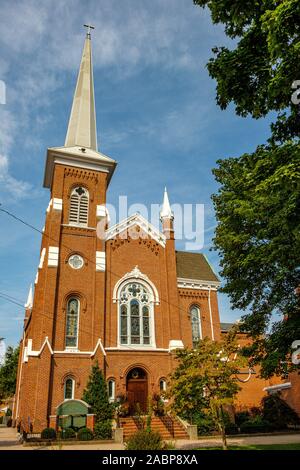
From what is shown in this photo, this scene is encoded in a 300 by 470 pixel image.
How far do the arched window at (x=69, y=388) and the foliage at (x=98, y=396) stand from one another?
94cm

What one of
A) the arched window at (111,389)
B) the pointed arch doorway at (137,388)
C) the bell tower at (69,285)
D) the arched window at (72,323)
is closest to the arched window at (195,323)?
the pointed arch doorway at (137,388)

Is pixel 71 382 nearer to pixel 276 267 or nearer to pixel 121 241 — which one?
pixel 121 241

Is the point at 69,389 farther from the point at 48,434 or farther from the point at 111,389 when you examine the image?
the point at 48,434

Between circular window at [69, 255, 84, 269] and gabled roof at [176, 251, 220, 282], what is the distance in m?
7.40

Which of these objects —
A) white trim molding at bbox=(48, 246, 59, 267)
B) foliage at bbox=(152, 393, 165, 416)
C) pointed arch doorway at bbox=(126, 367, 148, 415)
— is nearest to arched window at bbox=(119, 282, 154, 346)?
pointed arch doorway at bbox=(126, 367, 148, 415)

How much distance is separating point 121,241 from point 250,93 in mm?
17318

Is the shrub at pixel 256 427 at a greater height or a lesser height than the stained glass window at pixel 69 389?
lesser

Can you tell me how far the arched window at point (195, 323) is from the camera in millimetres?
26627

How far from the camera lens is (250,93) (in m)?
11.0

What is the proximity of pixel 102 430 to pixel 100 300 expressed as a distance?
7.55 meters

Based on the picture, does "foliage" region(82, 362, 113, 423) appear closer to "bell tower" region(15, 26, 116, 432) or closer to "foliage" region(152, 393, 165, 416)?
"bell tower" region(15, 26, 116, 432)

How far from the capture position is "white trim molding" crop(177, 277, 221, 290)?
27508 millimetres

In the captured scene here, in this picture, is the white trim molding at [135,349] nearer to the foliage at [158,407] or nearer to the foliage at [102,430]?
the foliage at [158,407]
